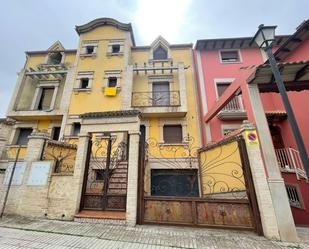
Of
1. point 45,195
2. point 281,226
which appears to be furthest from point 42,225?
point 281,226

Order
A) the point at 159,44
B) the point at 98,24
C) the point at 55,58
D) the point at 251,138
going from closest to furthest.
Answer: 1. the point at 251,138
2. the point at 159,44
3. the point at 98,24
4. the point at 55,58

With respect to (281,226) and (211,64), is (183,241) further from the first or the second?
(211,64)

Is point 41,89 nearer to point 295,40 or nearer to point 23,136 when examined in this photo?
point 23,136

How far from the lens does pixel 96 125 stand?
17.9 ft

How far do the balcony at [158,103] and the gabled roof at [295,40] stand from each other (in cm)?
584

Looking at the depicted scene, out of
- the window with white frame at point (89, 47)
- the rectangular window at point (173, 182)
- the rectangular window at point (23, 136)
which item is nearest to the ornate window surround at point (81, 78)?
the window with white frame at point (89, 47)

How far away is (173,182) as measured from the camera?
28.2ft

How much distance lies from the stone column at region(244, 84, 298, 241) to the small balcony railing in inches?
228

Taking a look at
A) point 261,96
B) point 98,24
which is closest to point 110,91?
point 98,24

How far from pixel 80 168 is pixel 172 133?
6.04 m

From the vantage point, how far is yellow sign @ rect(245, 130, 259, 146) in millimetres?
4340

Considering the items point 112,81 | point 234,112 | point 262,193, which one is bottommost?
point 262,193

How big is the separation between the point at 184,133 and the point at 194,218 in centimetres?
565

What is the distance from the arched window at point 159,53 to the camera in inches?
471
